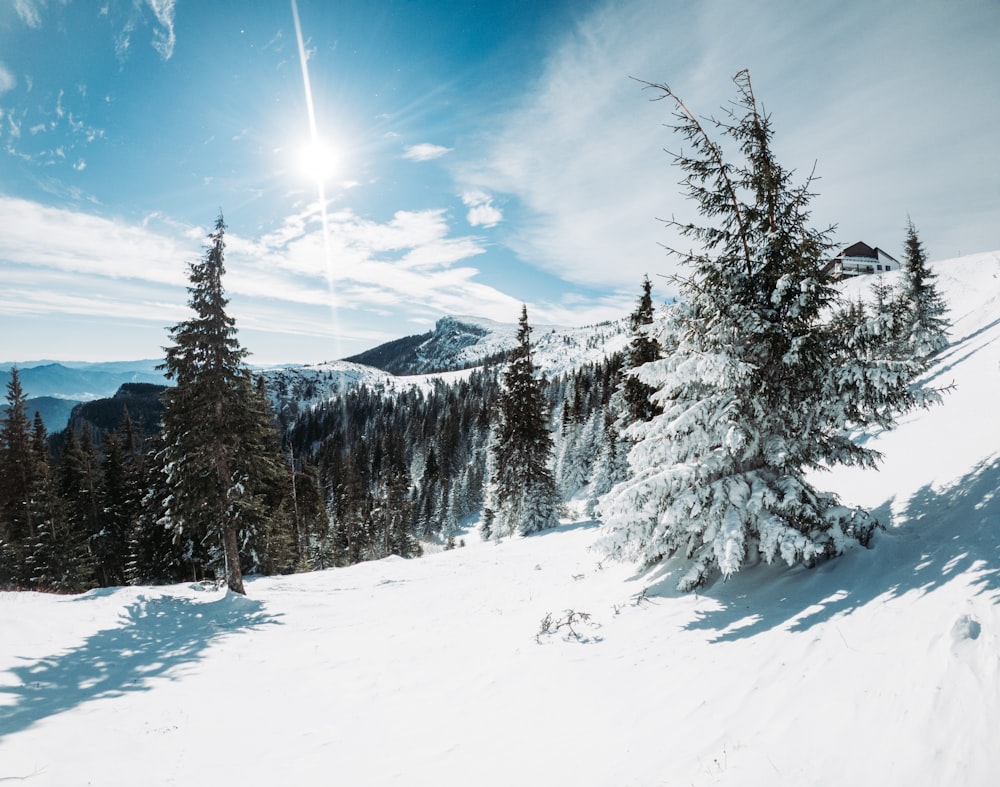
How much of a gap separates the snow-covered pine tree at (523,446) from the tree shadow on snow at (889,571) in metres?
21.7

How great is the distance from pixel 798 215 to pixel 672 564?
27.6ft

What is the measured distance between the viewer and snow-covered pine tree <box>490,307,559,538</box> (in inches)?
1217

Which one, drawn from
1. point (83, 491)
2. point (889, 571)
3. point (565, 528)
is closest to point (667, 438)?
point (889, 571)

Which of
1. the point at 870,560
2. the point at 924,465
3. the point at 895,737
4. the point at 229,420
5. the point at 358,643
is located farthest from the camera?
the point at 229,420

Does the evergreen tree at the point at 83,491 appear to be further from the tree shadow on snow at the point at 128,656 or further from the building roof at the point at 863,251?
the building roof at the point at 863,251

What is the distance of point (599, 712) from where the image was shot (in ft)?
22.2

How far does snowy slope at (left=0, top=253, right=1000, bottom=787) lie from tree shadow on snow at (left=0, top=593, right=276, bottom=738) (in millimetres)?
81

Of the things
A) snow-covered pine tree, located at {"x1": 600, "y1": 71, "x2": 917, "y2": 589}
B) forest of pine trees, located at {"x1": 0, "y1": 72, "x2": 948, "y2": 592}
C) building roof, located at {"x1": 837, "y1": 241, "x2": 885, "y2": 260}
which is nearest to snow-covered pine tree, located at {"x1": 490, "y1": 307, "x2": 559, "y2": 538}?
forest of pine trees, located at {"x1": 0, "y1": 72, "x2": 948, "y2": 592}

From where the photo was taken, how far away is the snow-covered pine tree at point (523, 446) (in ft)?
101

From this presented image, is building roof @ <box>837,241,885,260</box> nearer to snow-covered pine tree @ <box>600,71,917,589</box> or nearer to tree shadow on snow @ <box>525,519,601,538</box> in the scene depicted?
tree shadow on snow @ <box>525,519,601,538</box>

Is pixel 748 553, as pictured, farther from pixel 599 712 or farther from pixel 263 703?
pixel 263 703

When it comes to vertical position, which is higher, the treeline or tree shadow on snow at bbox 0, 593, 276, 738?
the treeline

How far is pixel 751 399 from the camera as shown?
29.8 feet

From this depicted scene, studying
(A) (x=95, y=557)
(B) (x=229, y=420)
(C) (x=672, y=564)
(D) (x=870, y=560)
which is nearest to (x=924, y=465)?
(D) (x=870, y=560)
